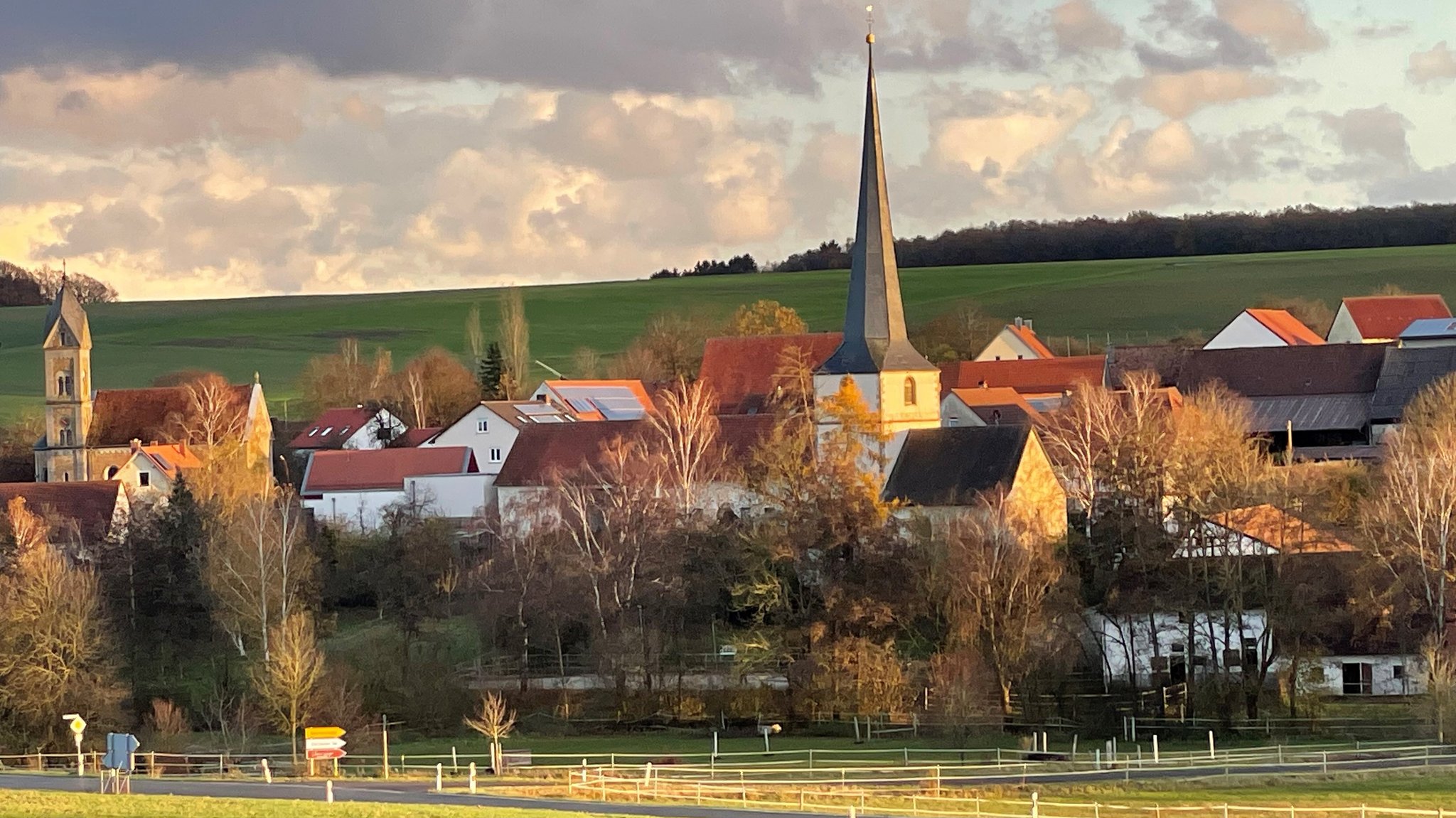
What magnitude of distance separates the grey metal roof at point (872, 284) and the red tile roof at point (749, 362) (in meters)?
26.0

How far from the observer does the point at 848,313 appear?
6812cm

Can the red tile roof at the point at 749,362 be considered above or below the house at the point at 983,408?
above

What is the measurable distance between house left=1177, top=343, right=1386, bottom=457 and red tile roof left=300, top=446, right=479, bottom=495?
30.1 metres

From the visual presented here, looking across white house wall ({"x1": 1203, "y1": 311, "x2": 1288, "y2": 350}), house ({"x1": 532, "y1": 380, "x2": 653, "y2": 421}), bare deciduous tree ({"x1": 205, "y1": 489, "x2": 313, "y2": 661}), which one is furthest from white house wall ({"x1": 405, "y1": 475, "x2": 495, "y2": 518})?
white house wall ({"x1": 1203, "y1": 311, "x2": 1288, "y2": 350})

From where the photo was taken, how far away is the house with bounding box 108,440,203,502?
83.1m

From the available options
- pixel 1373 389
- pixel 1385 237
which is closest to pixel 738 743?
pixel 1373 389

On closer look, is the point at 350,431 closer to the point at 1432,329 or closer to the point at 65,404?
the point at 65,404

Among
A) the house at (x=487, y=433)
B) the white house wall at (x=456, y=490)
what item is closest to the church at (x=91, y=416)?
the house at (x=487, y=433)

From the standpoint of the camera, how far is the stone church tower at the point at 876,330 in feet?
220

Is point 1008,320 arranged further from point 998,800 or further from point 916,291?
point 998,800

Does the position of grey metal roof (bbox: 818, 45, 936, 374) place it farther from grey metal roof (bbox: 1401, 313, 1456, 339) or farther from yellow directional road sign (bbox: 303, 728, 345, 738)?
grey metal roof (bbox: 1401, 313, 1456, 339)

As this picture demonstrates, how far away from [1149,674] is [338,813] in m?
30.5

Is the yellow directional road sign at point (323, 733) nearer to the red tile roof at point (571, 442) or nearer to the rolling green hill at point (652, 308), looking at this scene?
the red tile roof at point (571, 442)

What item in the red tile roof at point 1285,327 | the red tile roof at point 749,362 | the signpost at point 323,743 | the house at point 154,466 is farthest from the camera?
the red tile roof at point 1285,327
